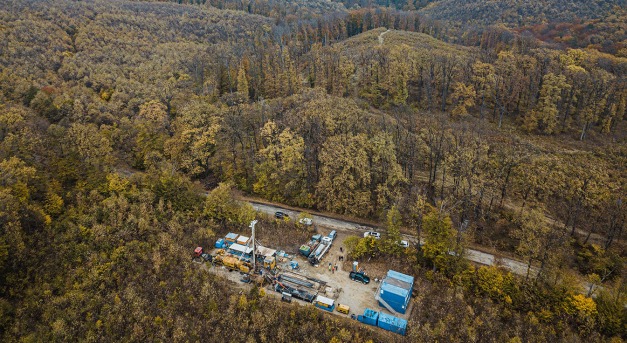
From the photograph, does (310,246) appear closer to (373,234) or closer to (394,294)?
(373,234)

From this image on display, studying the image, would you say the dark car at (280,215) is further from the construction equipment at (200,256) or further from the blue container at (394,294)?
the blue container at (394,294)

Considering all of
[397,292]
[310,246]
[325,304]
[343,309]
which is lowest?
[310,246]

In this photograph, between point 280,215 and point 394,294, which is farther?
point 280,215

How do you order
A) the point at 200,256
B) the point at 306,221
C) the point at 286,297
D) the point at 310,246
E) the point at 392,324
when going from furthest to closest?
the point at 306,221 < the point at 310,246 < the point at 200,256 < the point at 286,297 < the point at 392,324

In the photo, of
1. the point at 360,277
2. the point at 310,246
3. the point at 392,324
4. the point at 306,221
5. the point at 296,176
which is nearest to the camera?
the point at 392,324

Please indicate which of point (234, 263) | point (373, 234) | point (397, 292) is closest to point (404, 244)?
point (373, 234)

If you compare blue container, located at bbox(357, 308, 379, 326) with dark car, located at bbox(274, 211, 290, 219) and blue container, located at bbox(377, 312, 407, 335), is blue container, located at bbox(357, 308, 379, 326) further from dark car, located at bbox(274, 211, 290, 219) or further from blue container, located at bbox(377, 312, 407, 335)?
dark car, located at bbox(274, 211, 290, 219)
